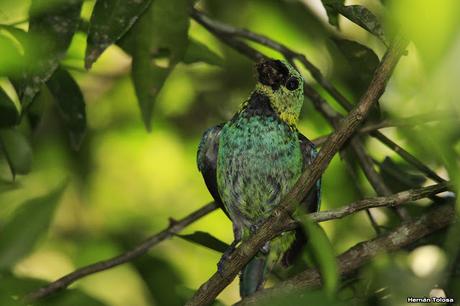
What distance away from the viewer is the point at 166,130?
17.9 ft

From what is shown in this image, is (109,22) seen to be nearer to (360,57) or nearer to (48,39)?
(48,39)

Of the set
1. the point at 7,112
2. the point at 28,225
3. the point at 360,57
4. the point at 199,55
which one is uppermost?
the point at 199,55

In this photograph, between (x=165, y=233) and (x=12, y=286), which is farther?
(x=165, y=233)

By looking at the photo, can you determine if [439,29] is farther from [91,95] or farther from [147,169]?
[91,95]

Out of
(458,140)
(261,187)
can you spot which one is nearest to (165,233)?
(261,187)

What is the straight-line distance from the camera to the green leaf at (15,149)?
2928 mm

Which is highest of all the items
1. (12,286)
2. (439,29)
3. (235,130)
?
(235,130)

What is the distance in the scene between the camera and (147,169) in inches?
218

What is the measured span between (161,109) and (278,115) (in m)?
1.99

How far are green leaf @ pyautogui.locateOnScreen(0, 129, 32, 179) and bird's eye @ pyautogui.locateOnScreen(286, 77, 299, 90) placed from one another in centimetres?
135

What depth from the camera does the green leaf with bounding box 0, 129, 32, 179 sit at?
293 cm

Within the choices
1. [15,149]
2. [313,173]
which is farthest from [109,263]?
[313,173]

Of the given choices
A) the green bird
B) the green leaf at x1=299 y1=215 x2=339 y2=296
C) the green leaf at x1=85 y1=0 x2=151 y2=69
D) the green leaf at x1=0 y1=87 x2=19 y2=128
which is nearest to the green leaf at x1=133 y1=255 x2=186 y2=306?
the green bird

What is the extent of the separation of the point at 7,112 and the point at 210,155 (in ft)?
4.45
